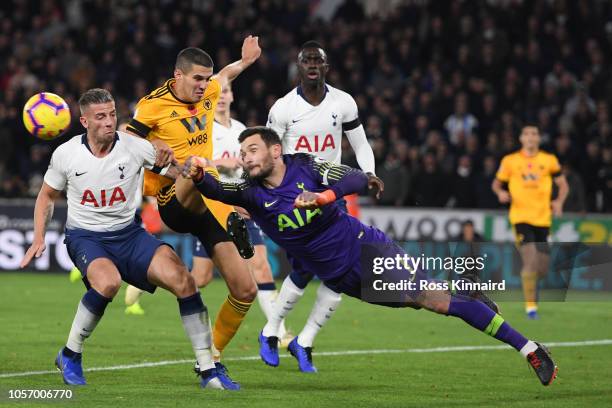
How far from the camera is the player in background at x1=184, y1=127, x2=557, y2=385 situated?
8711mm

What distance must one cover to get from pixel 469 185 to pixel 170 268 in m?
12.6

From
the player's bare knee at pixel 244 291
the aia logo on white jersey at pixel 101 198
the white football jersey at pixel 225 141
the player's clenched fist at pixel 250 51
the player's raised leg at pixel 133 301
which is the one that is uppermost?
the player's clenched fist at pixel 250 51

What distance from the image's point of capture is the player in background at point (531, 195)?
53.1 feet

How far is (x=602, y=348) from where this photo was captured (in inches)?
493

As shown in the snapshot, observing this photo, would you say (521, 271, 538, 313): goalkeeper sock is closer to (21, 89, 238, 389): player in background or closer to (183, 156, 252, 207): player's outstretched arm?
(21, 89, 238, 389): player in background

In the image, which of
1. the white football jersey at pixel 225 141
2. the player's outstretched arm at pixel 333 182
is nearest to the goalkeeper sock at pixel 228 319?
the player's outstretched arm at pixel 333 182

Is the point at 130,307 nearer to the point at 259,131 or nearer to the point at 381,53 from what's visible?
the point at 259,131

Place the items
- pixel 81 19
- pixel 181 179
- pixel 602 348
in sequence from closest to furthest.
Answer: pixel 181 179 → pixel 602 348 → pixel 81 19

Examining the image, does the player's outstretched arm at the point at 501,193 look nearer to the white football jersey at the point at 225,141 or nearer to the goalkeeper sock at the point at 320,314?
the white football jersey at the point at 225,141

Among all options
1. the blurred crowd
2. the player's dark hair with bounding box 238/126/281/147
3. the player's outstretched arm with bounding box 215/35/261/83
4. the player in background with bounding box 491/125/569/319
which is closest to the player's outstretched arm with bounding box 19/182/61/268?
the player's dark hair with bounding box 238/126/281/147

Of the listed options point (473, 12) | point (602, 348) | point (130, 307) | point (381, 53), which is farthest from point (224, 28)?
point (602, 348)

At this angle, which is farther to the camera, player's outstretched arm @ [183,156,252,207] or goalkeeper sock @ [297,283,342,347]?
goalkeeper sock @ [297,283,342,347]

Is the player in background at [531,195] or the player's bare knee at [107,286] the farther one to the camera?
the player in background at [531,195]

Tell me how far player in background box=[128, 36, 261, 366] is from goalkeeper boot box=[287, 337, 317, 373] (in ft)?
2.67
